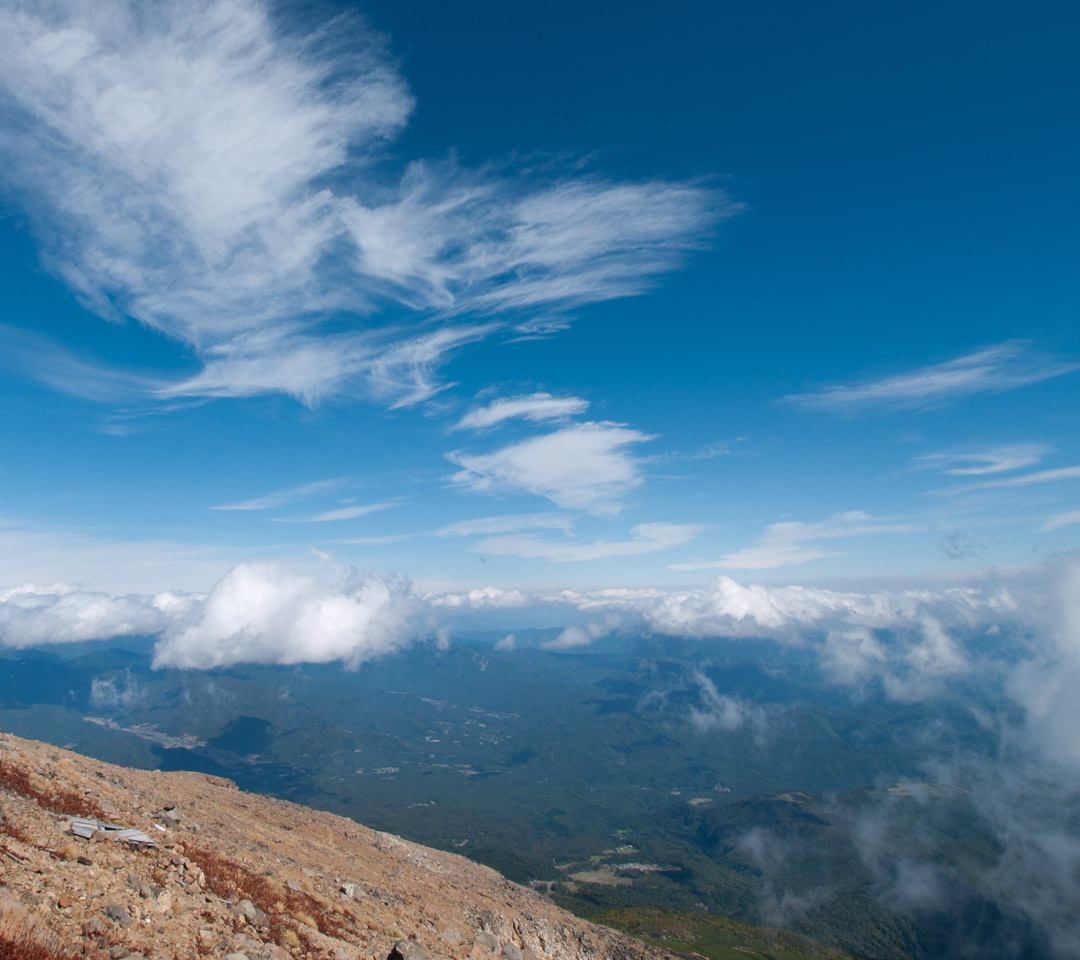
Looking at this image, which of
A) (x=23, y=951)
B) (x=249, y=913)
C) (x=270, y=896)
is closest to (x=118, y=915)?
(x=249, y=913)

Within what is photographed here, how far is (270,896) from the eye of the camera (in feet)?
87.2

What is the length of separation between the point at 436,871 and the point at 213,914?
48.8 metres

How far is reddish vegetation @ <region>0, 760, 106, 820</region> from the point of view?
27.1 meters

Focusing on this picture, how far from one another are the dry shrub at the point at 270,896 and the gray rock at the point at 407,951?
3.19m

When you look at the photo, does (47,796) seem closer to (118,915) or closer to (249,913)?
(249,913)

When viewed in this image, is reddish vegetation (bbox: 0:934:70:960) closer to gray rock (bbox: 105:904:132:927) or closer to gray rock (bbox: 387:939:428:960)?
gray rock (bbox: 105:904:132:927)

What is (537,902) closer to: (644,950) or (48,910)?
(644,950)

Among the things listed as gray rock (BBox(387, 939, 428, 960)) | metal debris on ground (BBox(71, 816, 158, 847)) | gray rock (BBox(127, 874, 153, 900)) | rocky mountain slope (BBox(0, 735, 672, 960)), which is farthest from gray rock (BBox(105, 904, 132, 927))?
gray rock (BBox(387, 939, 428, 960))

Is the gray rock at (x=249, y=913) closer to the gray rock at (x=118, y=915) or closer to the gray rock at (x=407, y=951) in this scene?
the gray rock at (x=118, y=915)

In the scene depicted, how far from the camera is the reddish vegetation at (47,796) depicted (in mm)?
27062

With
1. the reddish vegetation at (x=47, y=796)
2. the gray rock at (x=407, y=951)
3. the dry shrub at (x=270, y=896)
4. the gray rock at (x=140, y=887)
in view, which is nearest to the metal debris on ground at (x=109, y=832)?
the reddish vegetation at (x=47, y=796)

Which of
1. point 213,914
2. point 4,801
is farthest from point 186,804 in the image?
point 213,914

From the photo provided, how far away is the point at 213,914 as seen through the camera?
71.2ft

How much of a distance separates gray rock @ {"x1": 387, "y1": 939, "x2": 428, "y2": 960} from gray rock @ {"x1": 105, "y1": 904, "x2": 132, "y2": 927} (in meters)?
12.8
